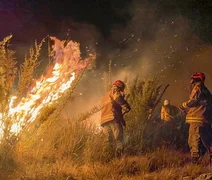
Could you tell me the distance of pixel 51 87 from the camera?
6.18 meters

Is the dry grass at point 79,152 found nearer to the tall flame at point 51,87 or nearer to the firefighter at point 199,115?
the tall flame at point 51,87

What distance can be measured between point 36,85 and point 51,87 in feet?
0.94

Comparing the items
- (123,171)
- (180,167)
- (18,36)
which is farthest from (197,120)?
(18,36)

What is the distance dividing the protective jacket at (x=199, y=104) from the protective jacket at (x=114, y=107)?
1197mm

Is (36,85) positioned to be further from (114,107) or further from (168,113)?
(168,113)

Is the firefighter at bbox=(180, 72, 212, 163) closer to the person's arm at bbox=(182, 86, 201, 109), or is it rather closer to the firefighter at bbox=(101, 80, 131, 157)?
the person's arm at bbox=(182, 86, 201, 109)

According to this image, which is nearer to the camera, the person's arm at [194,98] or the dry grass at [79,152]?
the dry grass at [79,152]

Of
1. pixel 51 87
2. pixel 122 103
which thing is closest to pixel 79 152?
pixel 51 87

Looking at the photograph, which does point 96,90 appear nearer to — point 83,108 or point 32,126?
point 83,108

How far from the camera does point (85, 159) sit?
19.5ft

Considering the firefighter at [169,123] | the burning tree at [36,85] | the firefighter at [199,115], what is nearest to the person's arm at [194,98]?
the firefighter at [199,115]

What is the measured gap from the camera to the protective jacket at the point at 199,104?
22.5ft

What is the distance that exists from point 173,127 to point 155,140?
159 centimetres

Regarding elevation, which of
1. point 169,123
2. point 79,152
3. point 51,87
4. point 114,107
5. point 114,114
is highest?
point 51,87
